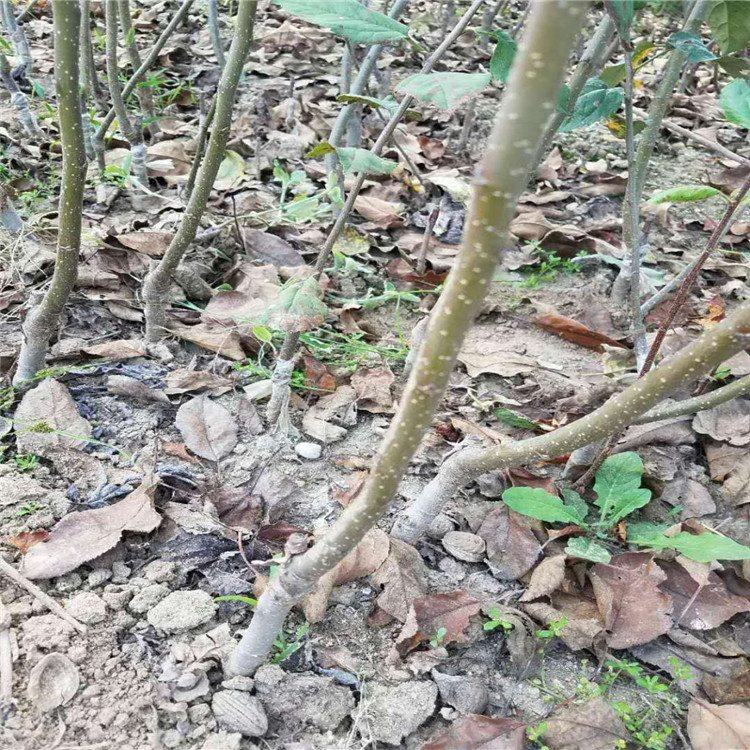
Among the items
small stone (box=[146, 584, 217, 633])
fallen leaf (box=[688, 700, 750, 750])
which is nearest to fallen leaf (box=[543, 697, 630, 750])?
fallen leaf (box=[688, 700, 750, 750])

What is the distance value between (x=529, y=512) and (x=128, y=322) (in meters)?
1.30

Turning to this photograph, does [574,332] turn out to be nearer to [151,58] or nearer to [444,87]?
[444,87]

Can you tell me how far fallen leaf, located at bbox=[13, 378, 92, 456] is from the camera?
160cm

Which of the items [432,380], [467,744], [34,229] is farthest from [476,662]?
[34,229]

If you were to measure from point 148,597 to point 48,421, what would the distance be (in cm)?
55

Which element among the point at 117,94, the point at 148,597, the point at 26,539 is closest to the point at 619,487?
the point at 148,597

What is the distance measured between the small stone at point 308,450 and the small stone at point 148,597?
19.3 inches

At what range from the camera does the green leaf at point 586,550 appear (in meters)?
1.46

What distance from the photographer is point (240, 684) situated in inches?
48.0

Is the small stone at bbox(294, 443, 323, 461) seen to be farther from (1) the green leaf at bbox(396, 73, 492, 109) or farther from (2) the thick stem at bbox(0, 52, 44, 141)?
(2) the thick stem at bbox(0, 52, 44, 141)

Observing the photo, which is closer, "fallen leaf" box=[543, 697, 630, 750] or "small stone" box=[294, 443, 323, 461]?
"fallen leaf" box=[543, 697, 630, 750]

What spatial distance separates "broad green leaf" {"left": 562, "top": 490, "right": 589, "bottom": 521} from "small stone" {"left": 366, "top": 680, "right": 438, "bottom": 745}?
1.84ft

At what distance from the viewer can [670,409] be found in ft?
4.55

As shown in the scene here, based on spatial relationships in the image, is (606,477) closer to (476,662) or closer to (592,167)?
(476,662)
